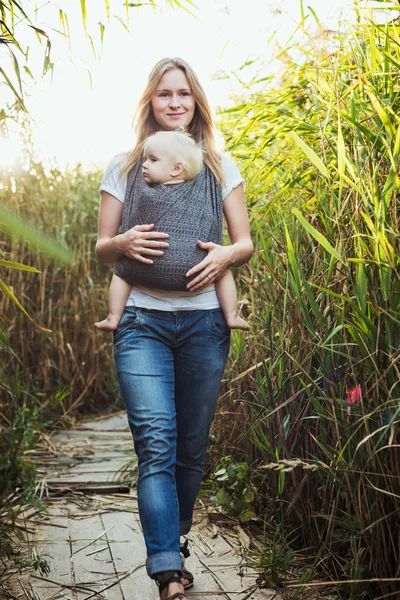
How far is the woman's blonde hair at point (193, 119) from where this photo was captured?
2.35 meters

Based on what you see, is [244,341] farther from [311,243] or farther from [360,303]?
[360,303]

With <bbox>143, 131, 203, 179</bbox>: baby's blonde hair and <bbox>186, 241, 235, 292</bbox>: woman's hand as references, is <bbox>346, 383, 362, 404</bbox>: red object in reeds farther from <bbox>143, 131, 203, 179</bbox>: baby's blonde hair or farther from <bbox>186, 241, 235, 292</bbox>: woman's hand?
<bbox>143, 131, 203, 179</bbox>: baby's blonde hair

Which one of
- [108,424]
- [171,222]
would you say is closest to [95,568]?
[171,222]

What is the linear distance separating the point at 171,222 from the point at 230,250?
21cm

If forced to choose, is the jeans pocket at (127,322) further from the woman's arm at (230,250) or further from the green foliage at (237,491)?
the green foliage at (237,491)

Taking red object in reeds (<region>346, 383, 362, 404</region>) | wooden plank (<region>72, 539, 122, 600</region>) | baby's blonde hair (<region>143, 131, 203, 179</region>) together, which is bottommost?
wooden plank (<region>72, 539, 122, 600</region>)

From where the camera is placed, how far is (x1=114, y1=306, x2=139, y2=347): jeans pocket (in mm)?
2197

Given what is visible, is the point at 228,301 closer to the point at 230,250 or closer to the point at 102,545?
the point at 230,250

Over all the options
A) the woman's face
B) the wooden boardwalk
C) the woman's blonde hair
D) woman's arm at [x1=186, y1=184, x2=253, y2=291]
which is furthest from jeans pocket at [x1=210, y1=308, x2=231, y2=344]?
the wooden boardwalk

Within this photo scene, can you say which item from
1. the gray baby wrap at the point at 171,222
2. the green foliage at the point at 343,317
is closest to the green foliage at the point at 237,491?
the green foliage at the point at 343,317

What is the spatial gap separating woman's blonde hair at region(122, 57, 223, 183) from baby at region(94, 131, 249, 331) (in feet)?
0.30

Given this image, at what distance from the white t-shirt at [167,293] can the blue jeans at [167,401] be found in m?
0.02

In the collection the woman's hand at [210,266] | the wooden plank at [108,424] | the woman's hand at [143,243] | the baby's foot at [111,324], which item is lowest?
the wooden plank at [108,424]

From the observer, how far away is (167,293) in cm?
223
